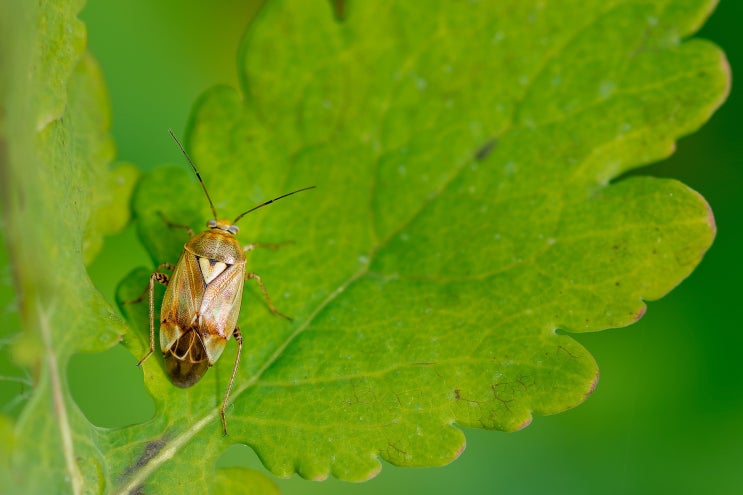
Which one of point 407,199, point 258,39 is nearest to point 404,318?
point 407,199

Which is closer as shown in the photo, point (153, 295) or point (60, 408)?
point (60, 408)

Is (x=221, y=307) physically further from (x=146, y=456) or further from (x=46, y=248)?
(x=46, y=248)

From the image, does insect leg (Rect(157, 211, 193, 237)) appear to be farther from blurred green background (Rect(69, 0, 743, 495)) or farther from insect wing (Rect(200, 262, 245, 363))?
blurred green background (Rect(69, 0, 743, 495))

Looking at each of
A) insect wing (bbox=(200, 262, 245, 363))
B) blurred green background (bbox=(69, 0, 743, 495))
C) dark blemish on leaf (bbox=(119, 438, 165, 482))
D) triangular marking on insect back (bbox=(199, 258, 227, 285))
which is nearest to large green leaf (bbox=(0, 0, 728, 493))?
dark blemish on leaf (bbox=(119, 438, 165, 482))

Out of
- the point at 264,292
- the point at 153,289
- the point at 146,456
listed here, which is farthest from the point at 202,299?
the point at 146,456

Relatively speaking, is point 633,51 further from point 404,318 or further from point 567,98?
point 404,318

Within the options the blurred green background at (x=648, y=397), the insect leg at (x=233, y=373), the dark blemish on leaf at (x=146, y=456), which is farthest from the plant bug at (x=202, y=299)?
the blurred green background at (x=648, y=397)
